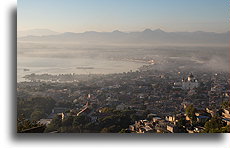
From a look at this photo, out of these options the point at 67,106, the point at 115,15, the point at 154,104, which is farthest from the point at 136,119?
the point at 115,15

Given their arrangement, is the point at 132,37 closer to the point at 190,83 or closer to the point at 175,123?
the point at 190,83

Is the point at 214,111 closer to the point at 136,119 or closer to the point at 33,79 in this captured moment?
the point at 136,119

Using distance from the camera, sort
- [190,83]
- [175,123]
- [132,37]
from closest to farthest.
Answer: [175,123] → [190,83] → [132,37]

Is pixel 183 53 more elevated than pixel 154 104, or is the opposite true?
pixel 183 53

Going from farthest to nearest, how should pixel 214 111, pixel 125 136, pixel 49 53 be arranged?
pixel 49 53, pixel 214 111, pixel 125 136

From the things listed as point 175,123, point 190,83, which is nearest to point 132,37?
point 190,83

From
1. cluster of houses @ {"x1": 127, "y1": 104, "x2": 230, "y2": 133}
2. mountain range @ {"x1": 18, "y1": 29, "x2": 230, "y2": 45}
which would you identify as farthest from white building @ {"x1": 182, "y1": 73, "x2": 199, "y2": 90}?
mountain range @ {"x1": 18, "y1": 29, "x2": 230, "y2": 45}

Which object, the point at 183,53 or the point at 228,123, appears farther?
the point at 183,53

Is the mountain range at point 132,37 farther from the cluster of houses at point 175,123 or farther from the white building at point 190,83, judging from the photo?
the cluster of houses at point 175,123
